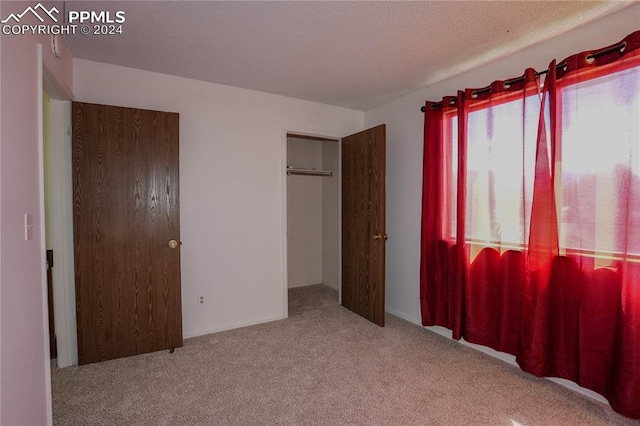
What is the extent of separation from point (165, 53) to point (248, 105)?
92 cm

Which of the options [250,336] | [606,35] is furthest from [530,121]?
[250,336]

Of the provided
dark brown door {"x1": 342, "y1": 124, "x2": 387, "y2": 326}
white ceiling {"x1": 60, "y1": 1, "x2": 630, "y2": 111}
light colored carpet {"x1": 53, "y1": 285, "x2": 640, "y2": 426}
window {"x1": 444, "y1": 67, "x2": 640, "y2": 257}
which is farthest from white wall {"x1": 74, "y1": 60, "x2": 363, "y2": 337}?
window {"x1": 444, "y1": 67, "x2": 640, "y2": 257}

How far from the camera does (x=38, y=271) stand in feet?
5.14

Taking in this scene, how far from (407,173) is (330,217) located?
163cm

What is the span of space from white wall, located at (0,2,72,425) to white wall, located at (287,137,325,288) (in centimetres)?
308

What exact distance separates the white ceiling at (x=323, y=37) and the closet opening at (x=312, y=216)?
1695mm

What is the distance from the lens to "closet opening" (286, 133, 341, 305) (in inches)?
177

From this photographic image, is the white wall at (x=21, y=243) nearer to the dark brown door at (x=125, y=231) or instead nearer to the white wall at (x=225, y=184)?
the dark brown door at (x=125, y=231)

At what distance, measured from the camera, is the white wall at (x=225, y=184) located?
2.74m

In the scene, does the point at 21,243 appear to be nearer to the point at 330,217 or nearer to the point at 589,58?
the point at 589,58

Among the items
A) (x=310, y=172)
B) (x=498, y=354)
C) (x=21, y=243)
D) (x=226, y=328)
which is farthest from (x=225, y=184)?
(x=498, y=354)

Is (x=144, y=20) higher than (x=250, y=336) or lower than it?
higher

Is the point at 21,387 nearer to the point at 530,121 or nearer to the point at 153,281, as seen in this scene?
the point at 153,281

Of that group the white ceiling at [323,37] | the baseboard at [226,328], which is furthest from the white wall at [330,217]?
the white ceiling at [323,37]
